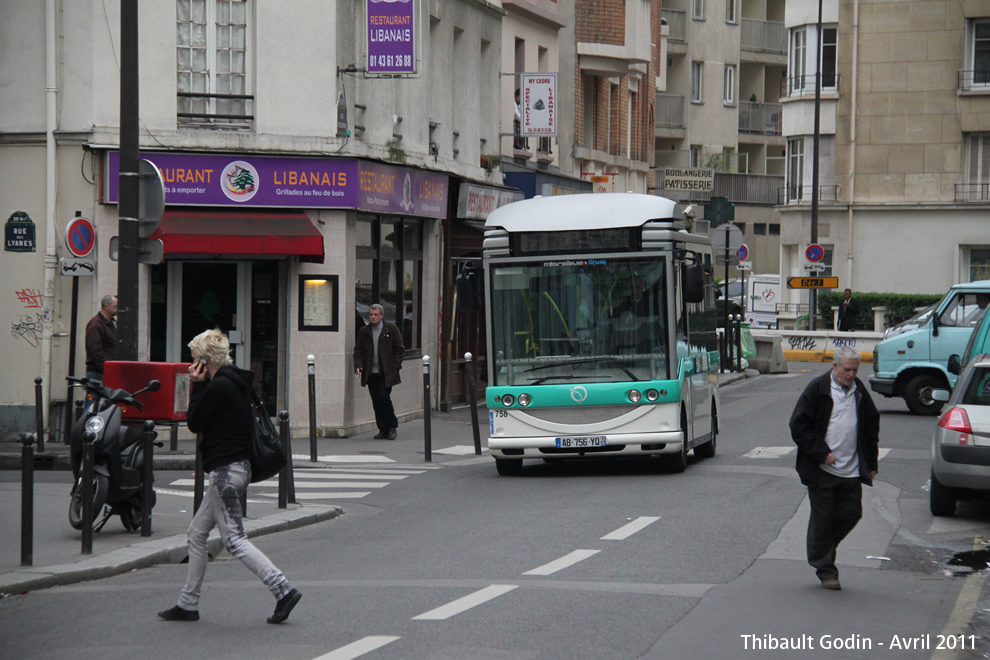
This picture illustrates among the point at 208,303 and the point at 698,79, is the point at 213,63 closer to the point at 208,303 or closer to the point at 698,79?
the point at 208,303

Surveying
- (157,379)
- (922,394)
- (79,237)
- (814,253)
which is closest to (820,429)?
(157,379)

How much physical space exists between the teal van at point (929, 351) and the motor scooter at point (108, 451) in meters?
15.1

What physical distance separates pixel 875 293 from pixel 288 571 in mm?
39409

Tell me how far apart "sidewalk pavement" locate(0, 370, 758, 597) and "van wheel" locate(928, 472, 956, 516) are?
18.7ft

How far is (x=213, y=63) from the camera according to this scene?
2038 centimetres

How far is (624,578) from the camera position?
9555 millimetres

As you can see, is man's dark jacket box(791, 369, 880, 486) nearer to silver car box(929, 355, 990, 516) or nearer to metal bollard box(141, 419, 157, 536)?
silver car box(929, 355, 990, 516)

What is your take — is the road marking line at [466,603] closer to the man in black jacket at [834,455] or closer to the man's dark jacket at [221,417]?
the man's dark jacket at [221,417]

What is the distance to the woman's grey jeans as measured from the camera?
8.36 metres

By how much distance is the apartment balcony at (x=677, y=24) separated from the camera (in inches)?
2485

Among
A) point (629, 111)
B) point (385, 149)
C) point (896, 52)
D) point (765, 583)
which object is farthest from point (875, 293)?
point (765, 583)

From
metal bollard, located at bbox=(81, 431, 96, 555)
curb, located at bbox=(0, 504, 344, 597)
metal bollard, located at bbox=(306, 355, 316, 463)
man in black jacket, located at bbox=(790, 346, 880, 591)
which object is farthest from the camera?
metal bollard, located at bbox=(306, 355, 316, 463)

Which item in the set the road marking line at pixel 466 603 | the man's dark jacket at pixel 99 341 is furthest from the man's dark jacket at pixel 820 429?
the man's dark jacket at pixel 99 341

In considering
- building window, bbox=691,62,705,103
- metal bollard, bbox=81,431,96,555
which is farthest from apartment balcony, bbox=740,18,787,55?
metal bollard, bbox=81,431,96,555
